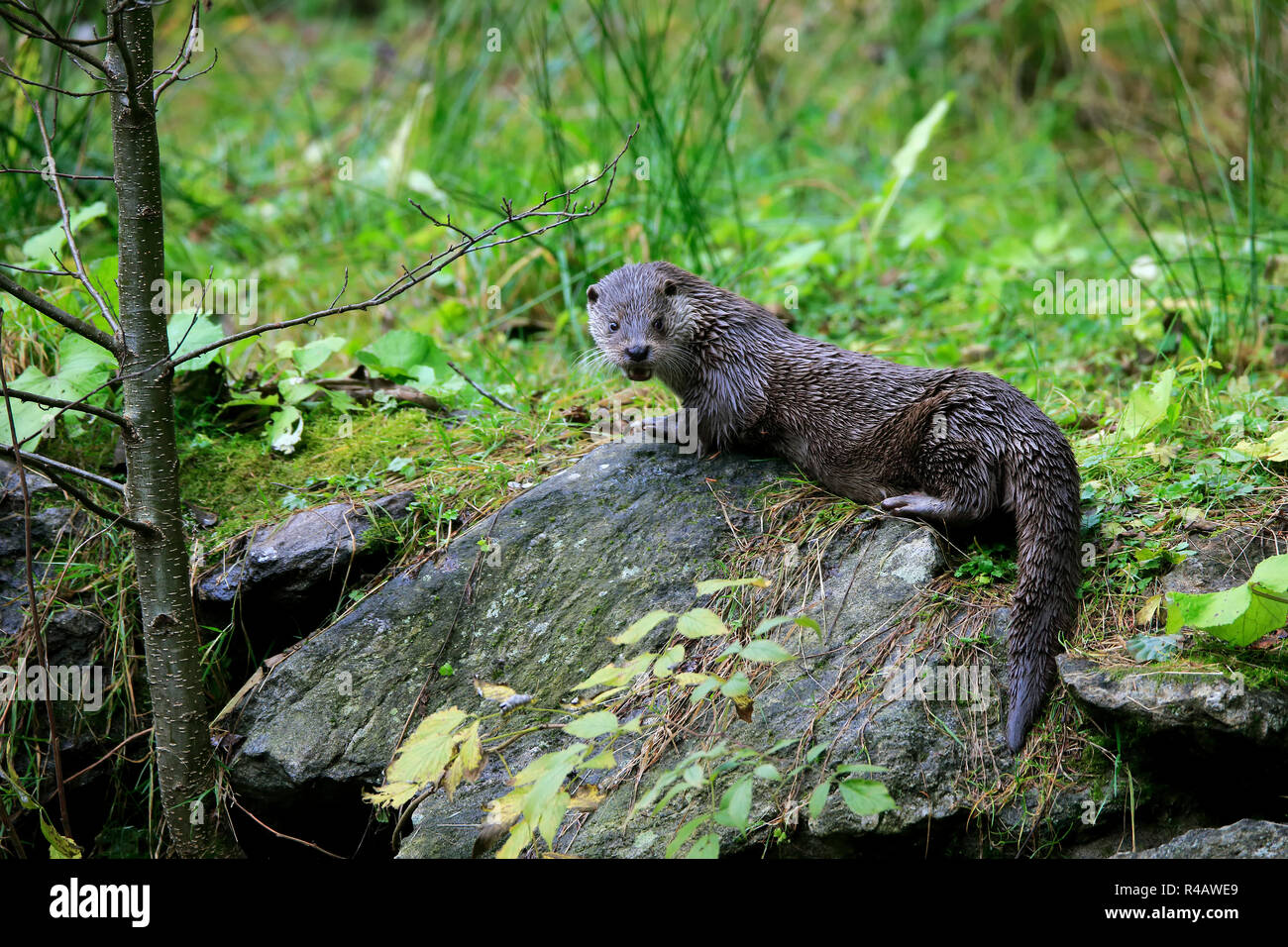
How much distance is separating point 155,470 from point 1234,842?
2748 millimetres

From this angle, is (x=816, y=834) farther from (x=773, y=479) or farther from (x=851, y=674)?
(x=773, y=479)

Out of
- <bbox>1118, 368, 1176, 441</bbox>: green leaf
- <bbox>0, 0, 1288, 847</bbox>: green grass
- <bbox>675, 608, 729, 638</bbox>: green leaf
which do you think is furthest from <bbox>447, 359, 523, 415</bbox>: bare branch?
<bbox>1118, 368, 1176, 441</bbox>: green leaf

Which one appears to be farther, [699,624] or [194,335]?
[194,335]

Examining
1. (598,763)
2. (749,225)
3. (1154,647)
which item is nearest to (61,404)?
(598,763)

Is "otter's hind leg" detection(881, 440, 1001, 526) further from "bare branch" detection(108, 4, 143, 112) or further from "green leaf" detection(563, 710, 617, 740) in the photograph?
"bare branch" detection(108, 4, 143, 112)

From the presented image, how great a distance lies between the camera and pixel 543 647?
123 inches

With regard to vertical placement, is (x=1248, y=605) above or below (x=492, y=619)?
above

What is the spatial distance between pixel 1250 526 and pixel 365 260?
4.35 metres

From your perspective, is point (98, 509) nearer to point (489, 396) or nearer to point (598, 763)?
point (598, 763)

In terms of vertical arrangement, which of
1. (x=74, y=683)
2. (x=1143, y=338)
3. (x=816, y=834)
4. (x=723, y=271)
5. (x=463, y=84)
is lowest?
(x=816, y=834)

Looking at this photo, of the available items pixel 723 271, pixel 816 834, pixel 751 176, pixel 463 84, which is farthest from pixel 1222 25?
pixel 816 834

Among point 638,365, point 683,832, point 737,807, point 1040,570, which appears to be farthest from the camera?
point 638,365

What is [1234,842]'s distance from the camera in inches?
89.7

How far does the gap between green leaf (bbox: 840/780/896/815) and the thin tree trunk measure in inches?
70.7
